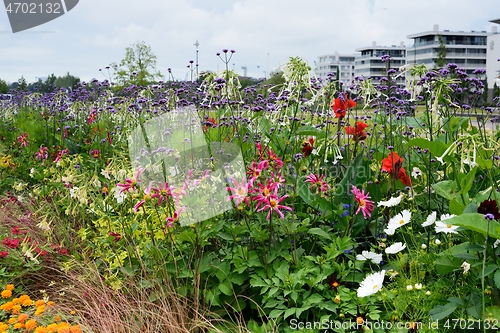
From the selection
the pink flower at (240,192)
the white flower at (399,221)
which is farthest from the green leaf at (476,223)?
the pink flower at (240,192)

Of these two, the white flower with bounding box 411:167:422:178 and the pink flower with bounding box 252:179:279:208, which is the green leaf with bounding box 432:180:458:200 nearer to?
the pink flower with bounding box 252:179:279:208

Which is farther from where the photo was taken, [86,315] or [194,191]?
[86,315]

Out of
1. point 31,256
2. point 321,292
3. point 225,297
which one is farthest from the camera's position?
point 31,256

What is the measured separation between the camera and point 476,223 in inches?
67.9

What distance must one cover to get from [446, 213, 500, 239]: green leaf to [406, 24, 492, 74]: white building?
88.8 m

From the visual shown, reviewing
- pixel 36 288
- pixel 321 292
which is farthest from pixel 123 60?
pixel 321 292

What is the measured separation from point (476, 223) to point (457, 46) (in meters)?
92.6

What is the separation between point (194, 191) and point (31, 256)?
4.23 feet

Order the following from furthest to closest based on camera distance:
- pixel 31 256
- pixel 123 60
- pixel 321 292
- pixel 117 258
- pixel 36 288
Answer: pixel 123 60 < pixel 36 288 < pixel 31 256 < pixel 117 258 < pixel 321 292

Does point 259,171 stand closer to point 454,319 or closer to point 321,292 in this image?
point 321,292

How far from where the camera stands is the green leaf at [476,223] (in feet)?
5.59

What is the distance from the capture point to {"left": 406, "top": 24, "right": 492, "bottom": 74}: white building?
84562 millimetres

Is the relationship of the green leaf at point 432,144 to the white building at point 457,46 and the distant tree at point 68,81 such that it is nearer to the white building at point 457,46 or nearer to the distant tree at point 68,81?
the distant tree at point 68,81

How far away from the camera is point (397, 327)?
1.92 m
